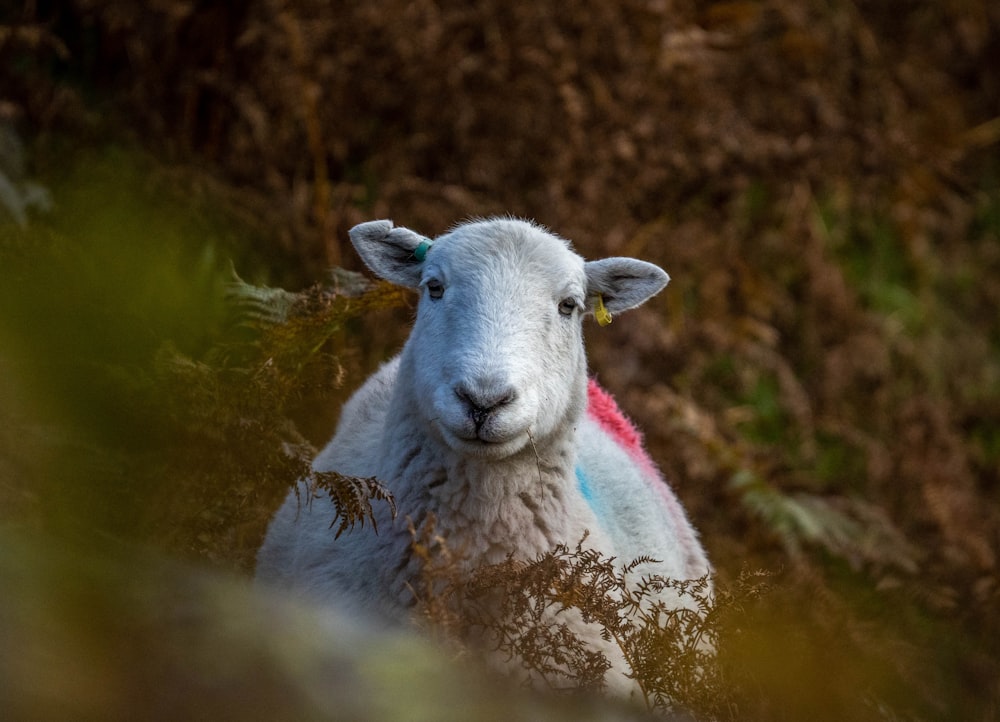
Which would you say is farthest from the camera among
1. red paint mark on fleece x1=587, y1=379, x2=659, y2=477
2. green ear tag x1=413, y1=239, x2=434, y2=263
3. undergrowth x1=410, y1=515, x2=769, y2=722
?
red paint mark on fleece x1=587, y1=379, x2=659, y2=477

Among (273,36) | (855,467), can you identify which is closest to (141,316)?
(273,36)

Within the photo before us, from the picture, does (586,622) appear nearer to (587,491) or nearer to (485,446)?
(485,446)

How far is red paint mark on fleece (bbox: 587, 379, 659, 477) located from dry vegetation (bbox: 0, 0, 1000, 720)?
3.01 ft

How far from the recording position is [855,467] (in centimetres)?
822

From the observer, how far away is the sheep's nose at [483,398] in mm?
3709

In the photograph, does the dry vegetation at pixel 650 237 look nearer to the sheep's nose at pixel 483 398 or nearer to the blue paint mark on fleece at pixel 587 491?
the sheep's nose at pixel 483 398

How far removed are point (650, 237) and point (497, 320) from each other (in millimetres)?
4198

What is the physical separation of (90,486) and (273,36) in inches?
212

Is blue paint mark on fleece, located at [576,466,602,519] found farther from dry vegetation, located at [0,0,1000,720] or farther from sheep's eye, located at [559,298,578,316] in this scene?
dry vegetation, located at [0,0,1000,720]

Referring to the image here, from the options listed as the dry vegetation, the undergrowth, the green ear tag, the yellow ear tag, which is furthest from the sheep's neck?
the green ear tag

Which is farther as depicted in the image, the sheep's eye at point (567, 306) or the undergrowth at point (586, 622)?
the sheep's eye at point (567, 306)

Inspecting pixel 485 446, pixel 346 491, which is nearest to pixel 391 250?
pixel 485 446

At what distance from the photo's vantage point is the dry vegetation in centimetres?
385

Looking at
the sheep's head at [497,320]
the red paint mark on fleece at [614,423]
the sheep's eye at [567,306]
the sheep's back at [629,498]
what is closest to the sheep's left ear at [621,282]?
the sheep's head at [497,320]
